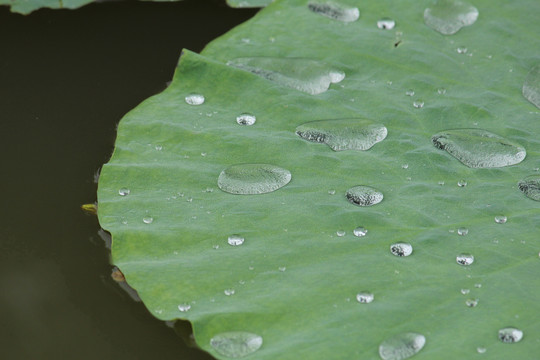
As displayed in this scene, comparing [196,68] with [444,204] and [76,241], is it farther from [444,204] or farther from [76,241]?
[444,204]

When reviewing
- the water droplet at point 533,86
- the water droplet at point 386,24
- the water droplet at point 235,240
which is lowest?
the water droplet at point 235,240

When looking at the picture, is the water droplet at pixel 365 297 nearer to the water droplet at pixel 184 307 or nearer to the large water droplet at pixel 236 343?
the large water droplet at pixel 236 343

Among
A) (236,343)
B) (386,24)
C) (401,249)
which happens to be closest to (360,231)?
(401,249)

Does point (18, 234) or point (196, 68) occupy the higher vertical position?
point (196, 68)

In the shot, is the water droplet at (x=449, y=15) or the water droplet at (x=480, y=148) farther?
the water droplet at (x=449, y=15)

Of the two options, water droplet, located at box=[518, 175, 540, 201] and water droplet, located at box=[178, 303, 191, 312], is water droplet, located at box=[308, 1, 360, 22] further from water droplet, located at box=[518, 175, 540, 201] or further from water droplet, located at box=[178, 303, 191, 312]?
water droplet, located at box=[178, 303, 191, 312]

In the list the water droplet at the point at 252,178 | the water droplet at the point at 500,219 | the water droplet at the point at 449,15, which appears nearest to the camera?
the water droplet at the point at 500,219

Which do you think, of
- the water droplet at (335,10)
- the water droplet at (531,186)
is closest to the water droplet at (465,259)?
the water droplet at (531,186)

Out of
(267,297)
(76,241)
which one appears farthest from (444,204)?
(76,241)
